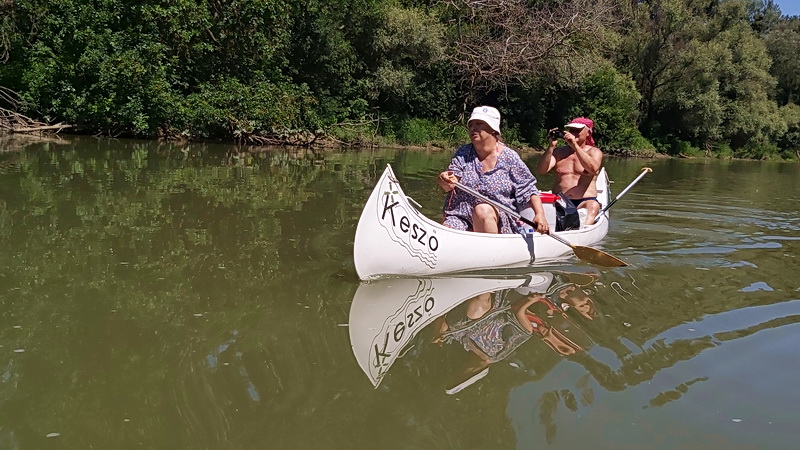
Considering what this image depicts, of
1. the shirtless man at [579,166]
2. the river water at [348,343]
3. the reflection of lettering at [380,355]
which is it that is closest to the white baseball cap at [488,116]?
the river water at [348,343]

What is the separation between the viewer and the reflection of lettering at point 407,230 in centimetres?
393

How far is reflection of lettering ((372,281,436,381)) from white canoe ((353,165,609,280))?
24 centimetres

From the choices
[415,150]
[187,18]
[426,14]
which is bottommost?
[415,150]

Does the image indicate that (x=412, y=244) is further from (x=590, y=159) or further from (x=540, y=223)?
(x=590, y=159)

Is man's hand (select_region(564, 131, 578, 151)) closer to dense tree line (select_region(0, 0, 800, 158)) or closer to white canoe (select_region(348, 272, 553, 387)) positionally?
white canoe (select_region(348, 272, 553, 387))

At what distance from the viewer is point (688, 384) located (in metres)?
2.63

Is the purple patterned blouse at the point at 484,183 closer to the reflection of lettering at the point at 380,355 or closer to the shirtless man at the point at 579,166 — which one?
the shirtless man at the point at 579,166

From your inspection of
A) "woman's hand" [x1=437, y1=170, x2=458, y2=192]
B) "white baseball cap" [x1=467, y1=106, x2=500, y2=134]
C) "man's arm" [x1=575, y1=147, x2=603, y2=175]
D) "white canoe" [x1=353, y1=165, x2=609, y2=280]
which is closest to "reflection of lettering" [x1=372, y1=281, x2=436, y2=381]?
"white canoe" [x1=353, y1=165, x2=609, y2=280]

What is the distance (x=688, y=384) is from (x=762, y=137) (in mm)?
33115

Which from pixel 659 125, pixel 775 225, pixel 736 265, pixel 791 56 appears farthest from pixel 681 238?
pixel 791 56

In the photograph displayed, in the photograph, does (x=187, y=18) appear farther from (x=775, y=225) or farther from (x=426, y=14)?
(x=775, y=225)

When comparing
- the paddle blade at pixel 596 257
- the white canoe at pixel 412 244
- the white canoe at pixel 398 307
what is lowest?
the white canoe at pixel 398 307

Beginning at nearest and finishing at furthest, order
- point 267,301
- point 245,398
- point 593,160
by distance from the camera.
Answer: point 245,398
point 267,301
point 593,160

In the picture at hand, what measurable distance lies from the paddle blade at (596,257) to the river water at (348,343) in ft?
0.44
